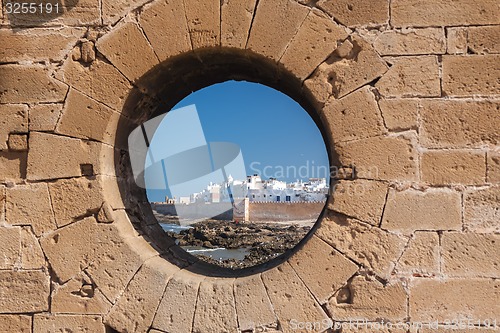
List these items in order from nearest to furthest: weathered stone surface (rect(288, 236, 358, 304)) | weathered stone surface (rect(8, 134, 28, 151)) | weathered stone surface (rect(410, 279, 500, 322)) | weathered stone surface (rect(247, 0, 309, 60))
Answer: weathered stone surface (rect(410, 279, 500, 322)), weathered stone surface (rect(288, 236, 358, 304)), weathered stone surface (rect(247, 0, 309, 60)), weathered stone surface (rect(8, 134, 28, 151))

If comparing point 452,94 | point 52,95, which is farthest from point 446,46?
point 52,95

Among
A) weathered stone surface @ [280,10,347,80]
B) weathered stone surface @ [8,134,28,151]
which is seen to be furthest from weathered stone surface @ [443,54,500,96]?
weathered stone surface @ [8,134,28,151]

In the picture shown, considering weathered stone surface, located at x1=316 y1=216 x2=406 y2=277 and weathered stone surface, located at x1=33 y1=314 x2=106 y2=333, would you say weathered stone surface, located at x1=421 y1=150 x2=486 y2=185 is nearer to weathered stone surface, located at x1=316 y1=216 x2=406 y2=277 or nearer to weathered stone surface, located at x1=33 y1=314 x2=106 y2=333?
weathered stone surface, located at x1=316 y1=216 x2=406 y2=277

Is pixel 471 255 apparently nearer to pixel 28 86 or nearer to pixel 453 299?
pixel 453 299

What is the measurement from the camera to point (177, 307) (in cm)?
343

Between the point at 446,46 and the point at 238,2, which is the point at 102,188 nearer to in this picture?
the point at 238,2

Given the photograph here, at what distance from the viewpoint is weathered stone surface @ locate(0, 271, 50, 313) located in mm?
3568

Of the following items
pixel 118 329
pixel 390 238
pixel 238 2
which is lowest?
pixel 118 329

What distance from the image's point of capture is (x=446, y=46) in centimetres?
335

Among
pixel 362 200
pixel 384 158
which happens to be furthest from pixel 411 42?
pixel 362 200

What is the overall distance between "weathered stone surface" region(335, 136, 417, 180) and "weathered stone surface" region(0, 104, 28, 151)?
258 centimetres

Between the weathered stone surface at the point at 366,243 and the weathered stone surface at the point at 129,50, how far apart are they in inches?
73.8

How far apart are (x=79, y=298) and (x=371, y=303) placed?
7.28 feet

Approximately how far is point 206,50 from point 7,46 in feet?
5.39
